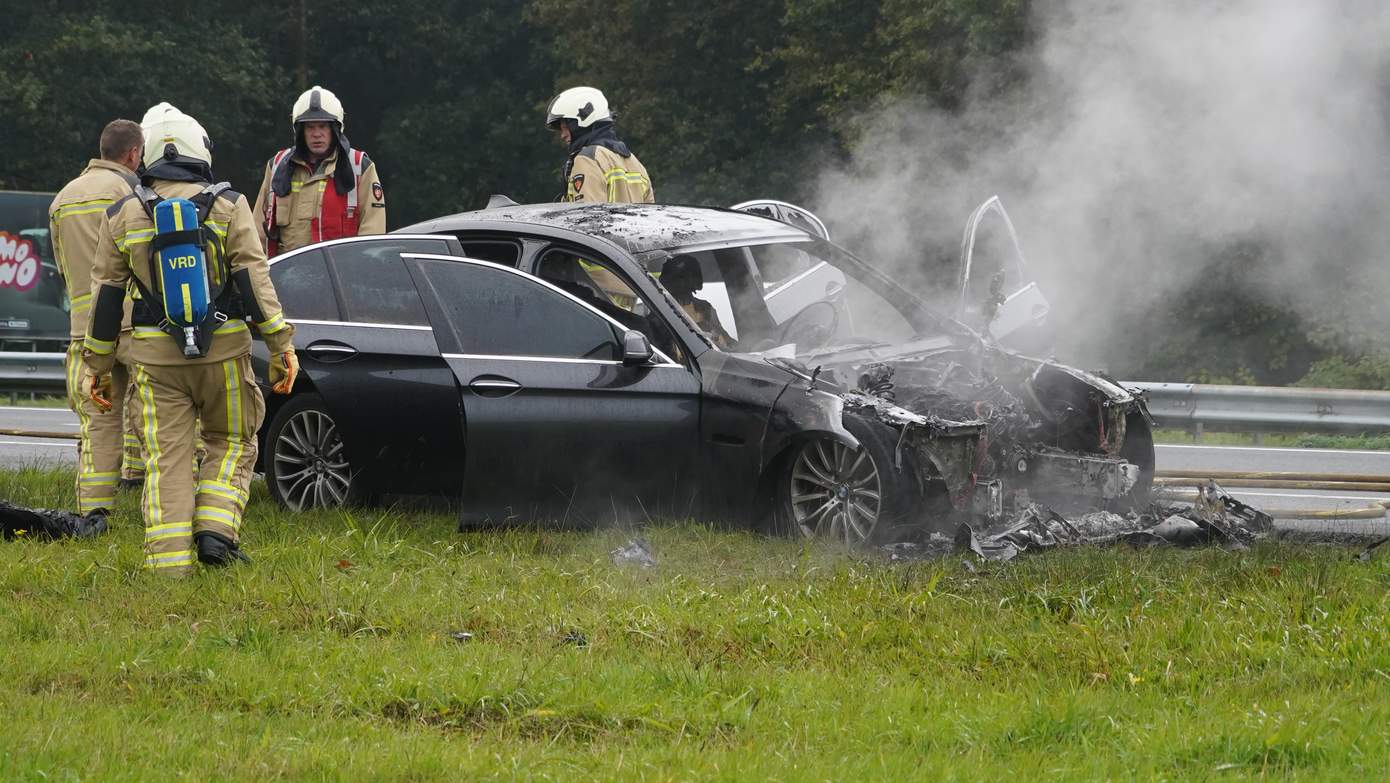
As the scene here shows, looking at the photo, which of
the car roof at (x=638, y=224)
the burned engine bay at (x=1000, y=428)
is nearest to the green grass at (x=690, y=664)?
the burned engine bay at (x=1000, y=428)

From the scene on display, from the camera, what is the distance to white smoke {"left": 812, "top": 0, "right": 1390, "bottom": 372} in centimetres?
1180

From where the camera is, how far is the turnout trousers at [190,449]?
6.73 meters

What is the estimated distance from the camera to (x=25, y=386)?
16281 millimetres

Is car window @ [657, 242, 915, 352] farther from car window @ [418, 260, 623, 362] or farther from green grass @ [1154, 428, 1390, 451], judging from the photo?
green grass @ [1154, 428, 1390, 451]

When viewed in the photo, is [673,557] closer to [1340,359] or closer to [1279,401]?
[1279,401]

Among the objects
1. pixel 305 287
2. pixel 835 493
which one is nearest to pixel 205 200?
pixel 305 287

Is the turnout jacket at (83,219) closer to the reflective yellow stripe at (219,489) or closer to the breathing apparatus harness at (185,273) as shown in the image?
the breathing apparatus harness at (185,273)

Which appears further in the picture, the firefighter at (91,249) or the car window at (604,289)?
the firefighter at (91,249)

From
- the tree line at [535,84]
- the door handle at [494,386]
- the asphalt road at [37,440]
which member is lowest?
the asphalt road at [37,440]

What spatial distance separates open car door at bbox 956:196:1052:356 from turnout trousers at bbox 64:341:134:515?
3964 mm

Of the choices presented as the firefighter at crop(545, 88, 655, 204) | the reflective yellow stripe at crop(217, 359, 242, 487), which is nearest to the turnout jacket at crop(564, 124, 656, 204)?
the firefighter at crop(545, 88, 655, 204)

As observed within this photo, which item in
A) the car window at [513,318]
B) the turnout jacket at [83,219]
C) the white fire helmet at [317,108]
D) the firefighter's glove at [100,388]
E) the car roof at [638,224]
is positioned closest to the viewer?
the firefighter's glove at [100,388]

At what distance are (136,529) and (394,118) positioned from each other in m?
25.8

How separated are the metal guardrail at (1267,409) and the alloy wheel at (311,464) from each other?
6.72m
